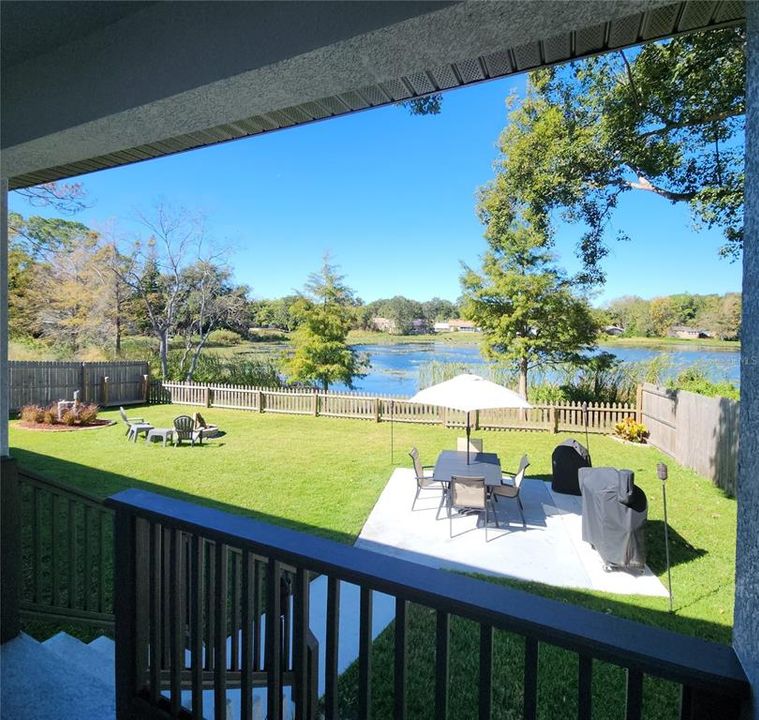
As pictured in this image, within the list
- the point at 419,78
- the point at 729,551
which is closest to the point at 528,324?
the point at 729,551

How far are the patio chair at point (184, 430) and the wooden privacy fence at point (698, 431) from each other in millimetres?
8947

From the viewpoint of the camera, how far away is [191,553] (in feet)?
4.96

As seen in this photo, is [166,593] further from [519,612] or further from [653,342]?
[653,342]

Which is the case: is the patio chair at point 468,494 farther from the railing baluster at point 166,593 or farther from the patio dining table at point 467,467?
the railing baluster at point 166,593

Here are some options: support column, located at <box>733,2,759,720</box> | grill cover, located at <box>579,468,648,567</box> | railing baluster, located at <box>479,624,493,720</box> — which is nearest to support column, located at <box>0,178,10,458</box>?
railing baluster, located at <box>479,624,493,720</box>

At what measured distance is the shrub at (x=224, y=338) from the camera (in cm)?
1800

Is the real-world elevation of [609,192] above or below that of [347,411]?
above

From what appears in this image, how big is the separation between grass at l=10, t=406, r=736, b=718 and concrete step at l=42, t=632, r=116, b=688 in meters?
1.29

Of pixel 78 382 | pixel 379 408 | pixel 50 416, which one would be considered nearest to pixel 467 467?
pixel 379 408

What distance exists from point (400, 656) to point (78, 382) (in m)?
14.7

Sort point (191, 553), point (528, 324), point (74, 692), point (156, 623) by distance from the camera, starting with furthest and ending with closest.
Answer: point (528, 324), point (74, 692), point (156, 623), point (191, 553)

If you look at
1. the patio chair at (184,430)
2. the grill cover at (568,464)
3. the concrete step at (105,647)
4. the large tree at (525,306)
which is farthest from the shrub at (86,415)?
the grill cover at (568,464)

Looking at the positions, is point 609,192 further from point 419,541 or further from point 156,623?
point 156,623

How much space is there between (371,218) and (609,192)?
68.5 feet
